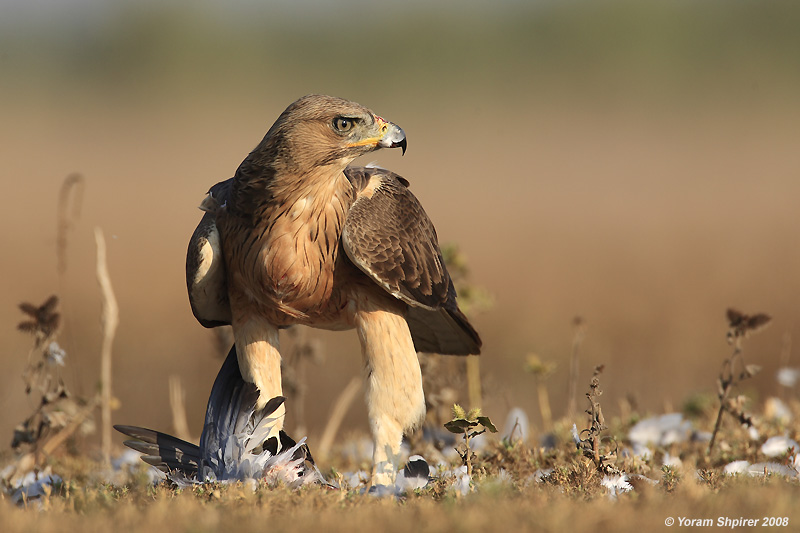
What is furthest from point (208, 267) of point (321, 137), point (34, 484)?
point (34, 484)

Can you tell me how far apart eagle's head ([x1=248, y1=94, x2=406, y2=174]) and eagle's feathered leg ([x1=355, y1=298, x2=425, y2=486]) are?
2.65 feet

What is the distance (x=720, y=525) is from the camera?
2.75m

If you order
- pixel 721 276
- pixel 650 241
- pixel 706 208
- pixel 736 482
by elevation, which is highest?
pixel 706 208

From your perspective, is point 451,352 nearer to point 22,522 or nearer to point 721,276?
point 22,522

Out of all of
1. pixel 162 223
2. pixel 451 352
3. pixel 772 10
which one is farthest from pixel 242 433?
pixel 772 10

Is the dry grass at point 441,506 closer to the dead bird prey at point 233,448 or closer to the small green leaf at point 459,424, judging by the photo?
the small green leaf at point 459,424

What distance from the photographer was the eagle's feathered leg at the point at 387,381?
461 cm

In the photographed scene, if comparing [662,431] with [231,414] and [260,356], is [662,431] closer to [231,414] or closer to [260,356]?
[260,356]

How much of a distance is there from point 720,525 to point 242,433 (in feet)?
8.08

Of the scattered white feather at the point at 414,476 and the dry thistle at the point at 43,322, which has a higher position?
the dry thistle at the point at 43,322

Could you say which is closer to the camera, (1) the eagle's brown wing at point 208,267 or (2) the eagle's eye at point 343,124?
(2) the eagle's eye at point 343,124

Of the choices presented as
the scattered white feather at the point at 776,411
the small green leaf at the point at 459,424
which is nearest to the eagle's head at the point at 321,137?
the small green leaf at the point at 459,424

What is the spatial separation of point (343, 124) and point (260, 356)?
1.29 metres

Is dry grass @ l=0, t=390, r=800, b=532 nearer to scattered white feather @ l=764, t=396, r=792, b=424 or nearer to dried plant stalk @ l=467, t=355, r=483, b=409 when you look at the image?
scattered white feather @ l=764, t=396, r=792, b=424
